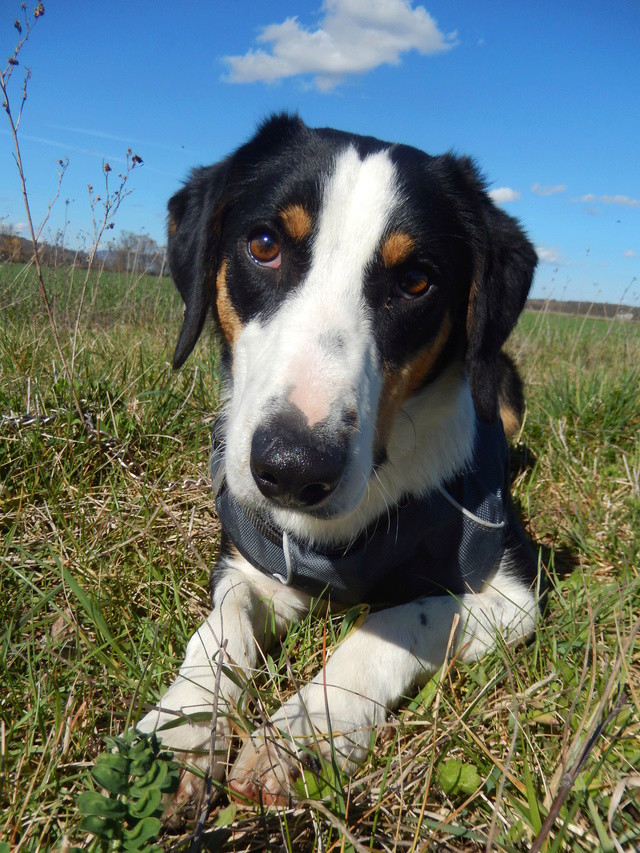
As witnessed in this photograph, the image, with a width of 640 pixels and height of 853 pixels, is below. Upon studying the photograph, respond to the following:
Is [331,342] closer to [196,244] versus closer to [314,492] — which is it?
[314,492]

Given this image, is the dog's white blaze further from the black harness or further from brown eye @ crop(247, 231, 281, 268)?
the black harness

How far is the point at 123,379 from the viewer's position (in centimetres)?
Result: 354

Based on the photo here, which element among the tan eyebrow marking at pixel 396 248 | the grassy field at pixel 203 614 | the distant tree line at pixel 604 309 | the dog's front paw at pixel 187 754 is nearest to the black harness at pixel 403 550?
the grassy field at pixel 203 614

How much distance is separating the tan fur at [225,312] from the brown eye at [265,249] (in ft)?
0.66

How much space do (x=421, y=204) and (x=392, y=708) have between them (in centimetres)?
155

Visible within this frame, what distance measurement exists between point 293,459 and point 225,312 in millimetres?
947

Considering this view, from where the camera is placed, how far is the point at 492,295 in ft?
7.25

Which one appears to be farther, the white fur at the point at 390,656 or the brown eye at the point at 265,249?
the brown eye at the point at 265,249

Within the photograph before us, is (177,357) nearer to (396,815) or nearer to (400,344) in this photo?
(400,344)

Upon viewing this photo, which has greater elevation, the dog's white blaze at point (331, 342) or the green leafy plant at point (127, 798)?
the dog's white blaze at point (331, 342)

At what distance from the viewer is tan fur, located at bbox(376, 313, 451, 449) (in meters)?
1.90

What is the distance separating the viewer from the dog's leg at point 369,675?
150 centimetres

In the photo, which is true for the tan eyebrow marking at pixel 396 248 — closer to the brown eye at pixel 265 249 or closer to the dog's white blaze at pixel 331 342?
the dog's white blaze at pixel 331 342

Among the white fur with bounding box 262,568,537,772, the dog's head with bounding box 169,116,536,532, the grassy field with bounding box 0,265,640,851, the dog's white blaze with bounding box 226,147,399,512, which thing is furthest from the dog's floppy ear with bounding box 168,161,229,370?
the white fur with bounding box 262,568,537,772
